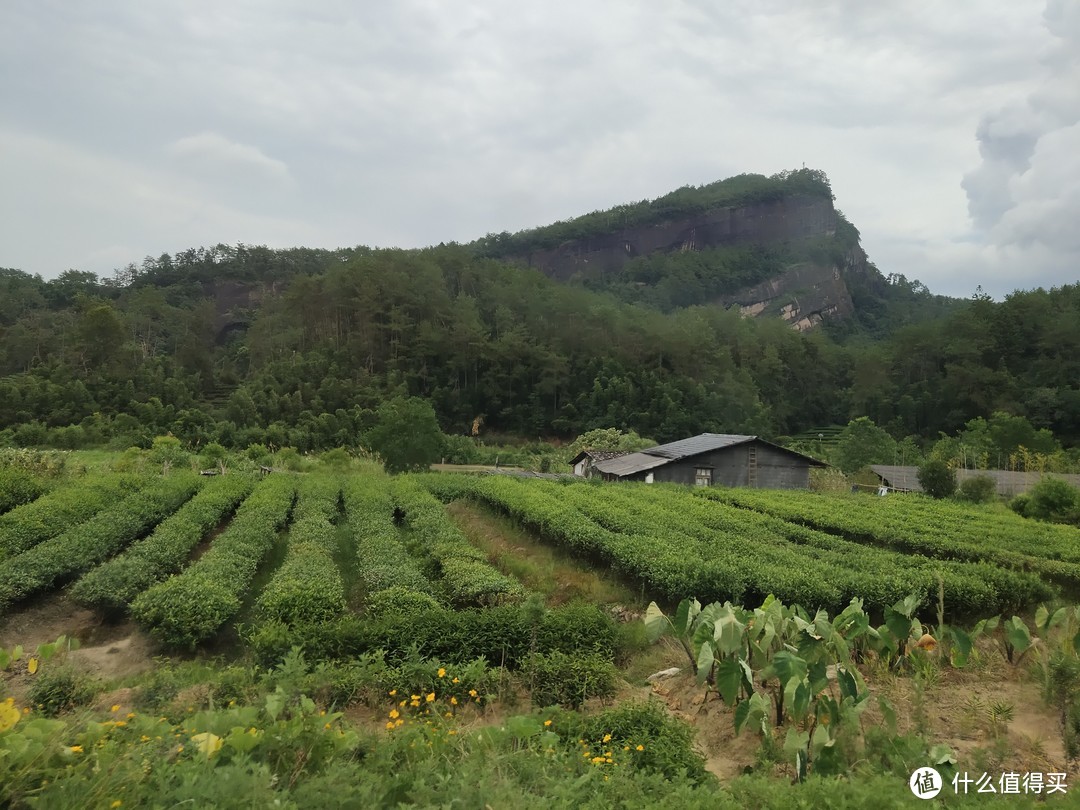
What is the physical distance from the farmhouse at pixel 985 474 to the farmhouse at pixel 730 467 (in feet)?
19.5

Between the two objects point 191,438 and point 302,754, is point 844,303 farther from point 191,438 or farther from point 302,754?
point 302,754

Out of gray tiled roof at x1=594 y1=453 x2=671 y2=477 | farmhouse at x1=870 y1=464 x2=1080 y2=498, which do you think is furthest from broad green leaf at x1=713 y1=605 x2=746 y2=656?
farmhouse at x1=870 y1=464 x2=1080 y2=498

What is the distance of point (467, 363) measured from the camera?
5962 centimetres

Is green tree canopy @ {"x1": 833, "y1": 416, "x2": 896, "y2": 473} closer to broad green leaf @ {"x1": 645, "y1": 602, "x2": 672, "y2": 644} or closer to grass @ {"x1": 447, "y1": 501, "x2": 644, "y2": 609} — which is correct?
grass @ {"x1": 447, "y1": 501, "x2": 644, "y2": 609}

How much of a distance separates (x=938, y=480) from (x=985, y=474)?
4916 millimetres

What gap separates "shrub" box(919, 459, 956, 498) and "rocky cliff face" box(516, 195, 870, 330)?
89.1 metres

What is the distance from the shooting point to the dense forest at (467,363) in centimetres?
4700

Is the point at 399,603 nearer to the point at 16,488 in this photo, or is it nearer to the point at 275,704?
the point at 275,704

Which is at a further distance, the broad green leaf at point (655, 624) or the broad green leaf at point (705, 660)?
the broad green leaf at point (655, 624)

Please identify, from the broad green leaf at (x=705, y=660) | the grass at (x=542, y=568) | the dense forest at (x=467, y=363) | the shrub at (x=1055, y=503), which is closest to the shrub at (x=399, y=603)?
the grass at (x=542, y=568)

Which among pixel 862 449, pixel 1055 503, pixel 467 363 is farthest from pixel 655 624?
pixel 467 363

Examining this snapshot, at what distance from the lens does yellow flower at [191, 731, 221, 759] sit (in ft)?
10.2

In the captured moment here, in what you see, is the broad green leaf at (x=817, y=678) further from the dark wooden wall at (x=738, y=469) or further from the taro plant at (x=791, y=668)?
the dark wooden wall at (x=738, y=469)

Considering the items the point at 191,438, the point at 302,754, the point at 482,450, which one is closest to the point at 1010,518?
the point at 302,754
